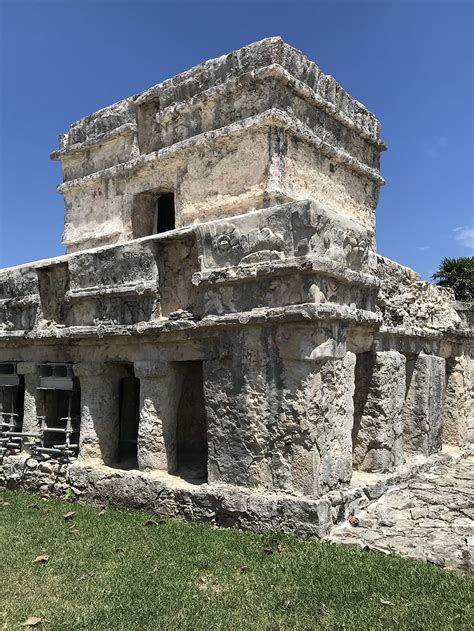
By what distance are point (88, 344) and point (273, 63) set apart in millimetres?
4904

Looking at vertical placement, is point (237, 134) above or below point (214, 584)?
above

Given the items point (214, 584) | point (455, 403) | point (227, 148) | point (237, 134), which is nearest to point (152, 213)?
point (227, 148)

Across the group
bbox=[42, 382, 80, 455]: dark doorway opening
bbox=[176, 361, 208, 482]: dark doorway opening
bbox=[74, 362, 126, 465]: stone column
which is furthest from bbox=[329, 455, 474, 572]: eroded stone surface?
bbox=[42, 382, 80, 455]: dark doorway opening

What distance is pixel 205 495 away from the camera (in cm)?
553

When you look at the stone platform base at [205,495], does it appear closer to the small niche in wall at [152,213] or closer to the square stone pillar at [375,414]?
the square stone pillar at [375,414]

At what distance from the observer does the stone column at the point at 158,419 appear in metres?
6.34

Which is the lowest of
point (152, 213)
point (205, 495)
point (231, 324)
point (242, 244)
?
point (205, 495)

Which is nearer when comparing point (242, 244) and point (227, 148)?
point (242, 244)

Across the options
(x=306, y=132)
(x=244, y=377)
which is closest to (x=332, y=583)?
(x=244, y=377)

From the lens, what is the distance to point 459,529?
5.16m

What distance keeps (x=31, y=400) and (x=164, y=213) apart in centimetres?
451

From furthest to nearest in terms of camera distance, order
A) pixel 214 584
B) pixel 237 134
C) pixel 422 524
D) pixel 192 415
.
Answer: pixel 237 134
pixel 192 415
pixel 422 524
pixel 214 584

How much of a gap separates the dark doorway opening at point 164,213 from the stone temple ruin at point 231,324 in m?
0.03

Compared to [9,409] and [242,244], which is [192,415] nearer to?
[9,409]
